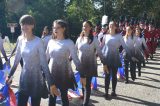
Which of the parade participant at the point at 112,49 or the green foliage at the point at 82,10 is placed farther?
the green foliage at the point at 82,10

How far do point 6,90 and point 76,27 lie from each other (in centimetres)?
3968

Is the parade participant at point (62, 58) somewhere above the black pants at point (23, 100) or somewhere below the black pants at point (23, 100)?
above

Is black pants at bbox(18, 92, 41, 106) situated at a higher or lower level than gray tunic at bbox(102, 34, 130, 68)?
lower

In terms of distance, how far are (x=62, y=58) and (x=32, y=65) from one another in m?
0.92

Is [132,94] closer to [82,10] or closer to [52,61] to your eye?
[52,61]

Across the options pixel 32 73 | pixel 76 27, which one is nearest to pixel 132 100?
pixel 32 73

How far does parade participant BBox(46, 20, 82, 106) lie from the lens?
7.09 meters

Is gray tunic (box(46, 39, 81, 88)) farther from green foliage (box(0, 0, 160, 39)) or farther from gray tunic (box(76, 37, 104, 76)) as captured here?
green foliage (box(0, 0, 160, 39))

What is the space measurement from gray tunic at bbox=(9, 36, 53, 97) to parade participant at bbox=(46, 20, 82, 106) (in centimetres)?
70

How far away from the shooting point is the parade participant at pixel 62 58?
7.09 m

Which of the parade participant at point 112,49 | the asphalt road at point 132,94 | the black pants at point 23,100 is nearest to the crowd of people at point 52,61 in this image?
the black pants at point 23,100

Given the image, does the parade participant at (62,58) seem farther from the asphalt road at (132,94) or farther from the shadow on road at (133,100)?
the shadow on road at (133,100)

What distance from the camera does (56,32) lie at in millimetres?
7125

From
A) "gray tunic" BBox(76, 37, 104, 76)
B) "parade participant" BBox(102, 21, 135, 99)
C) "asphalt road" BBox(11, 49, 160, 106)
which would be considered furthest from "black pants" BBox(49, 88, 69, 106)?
"parade participant" BBox(102, 21, 135, 99)
